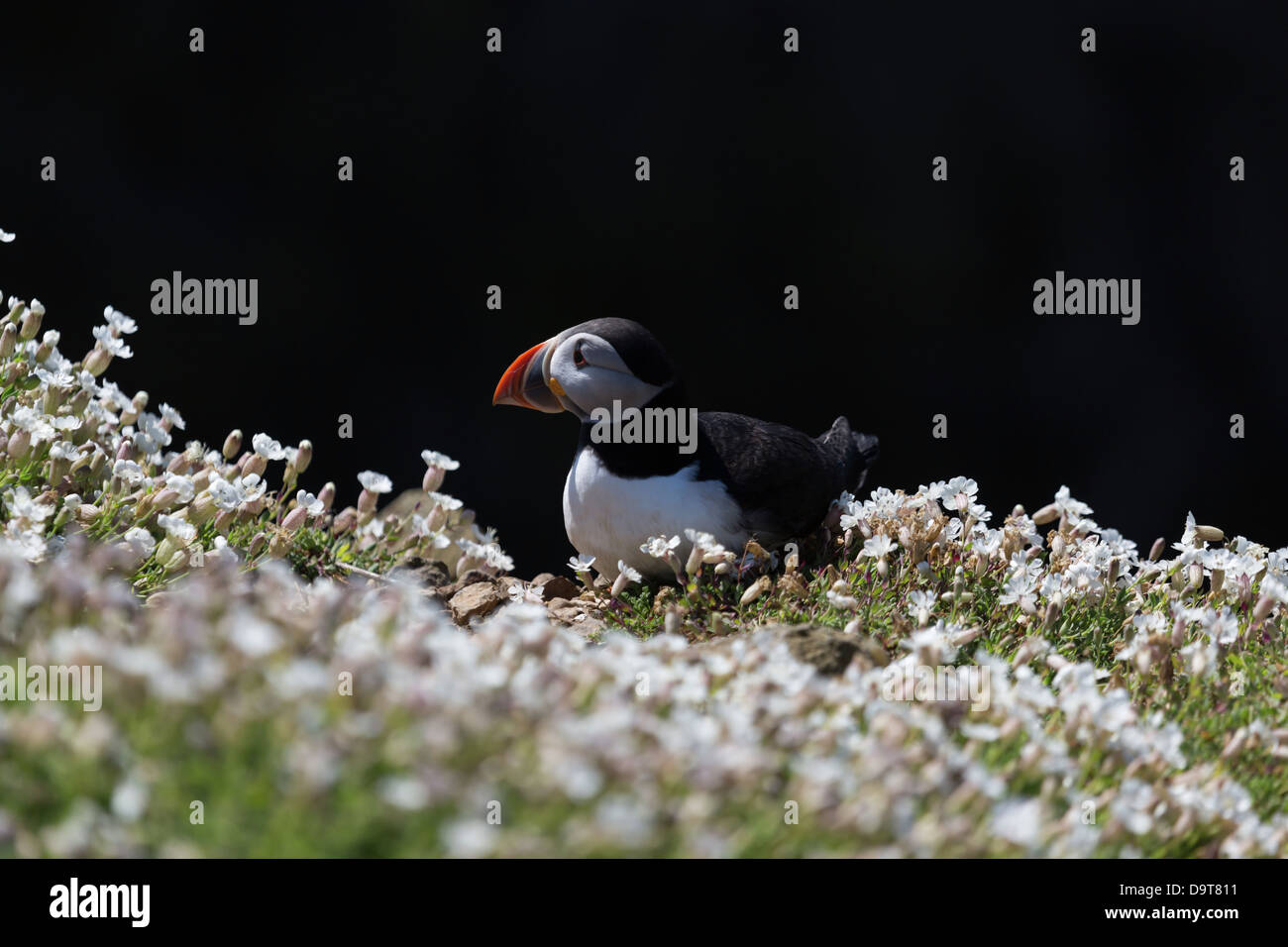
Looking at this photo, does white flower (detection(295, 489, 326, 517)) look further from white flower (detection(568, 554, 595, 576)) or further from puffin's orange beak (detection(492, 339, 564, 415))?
Result: white flower (detection(568, 554, 595, 576))

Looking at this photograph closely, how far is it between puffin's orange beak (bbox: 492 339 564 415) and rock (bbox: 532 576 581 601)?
82 cm

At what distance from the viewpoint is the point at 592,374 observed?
4.80 metres

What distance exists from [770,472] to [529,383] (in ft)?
3.20

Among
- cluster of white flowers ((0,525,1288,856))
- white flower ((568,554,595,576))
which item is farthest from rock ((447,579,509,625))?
cluster of white flowers ((0,525,1288,856))

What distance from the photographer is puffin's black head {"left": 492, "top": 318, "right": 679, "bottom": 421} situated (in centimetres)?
479

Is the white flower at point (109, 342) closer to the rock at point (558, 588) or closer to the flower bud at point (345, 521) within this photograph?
the flower bud at point (345, 521)

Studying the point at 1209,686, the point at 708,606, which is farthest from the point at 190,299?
the point at 1209,686

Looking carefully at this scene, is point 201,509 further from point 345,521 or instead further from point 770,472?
point 770,472

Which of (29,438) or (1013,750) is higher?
(29,438)

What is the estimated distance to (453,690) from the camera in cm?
229

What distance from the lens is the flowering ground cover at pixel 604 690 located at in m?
2.21
